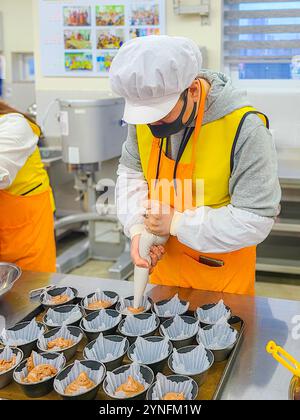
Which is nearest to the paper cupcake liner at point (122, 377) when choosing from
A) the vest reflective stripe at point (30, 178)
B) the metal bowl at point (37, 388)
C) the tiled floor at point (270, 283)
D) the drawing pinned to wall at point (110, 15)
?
the metal bowl at point (37, 388)

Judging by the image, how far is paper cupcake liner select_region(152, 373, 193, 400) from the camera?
40.4 inches

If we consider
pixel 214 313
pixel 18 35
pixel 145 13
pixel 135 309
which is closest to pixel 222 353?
pixel 214 313

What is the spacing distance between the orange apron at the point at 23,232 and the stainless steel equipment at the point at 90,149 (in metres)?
1.36

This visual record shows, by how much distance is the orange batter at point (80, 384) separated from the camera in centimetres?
104

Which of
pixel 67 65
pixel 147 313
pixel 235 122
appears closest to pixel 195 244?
pixel 147 313

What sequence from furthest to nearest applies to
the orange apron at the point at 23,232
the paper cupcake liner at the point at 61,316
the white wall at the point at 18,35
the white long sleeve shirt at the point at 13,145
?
the white wall at the point at 18,35 → the orange apron at the point at 23,232 → the white long sleeve shirt at the point at 13,145 → the paper cupcake liner at the point at 61,316

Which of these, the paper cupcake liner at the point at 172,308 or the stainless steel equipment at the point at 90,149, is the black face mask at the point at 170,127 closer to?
the paper cupcake liner at the point at 172,308

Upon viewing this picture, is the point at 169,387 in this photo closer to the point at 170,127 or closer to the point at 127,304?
the point at 127,304

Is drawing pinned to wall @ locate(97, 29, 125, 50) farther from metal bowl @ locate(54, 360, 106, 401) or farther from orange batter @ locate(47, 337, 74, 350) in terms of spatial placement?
metal bowl @ locate(54, 360, 106, 401)

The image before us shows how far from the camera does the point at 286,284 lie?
3.52m

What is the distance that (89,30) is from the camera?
376cm

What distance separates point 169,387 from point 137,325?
275 mm

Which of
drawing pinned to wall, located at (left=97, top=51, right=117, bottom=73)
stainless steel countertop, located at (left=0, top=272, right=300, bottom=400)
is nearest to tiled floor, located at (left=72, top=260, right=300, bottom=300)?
drawing pinned to wall, located at (left=97, top=51, right=117, bottom=73)

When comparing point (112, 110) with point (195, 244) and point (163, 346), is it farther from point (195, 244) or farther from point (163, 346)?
point (163, 346)
